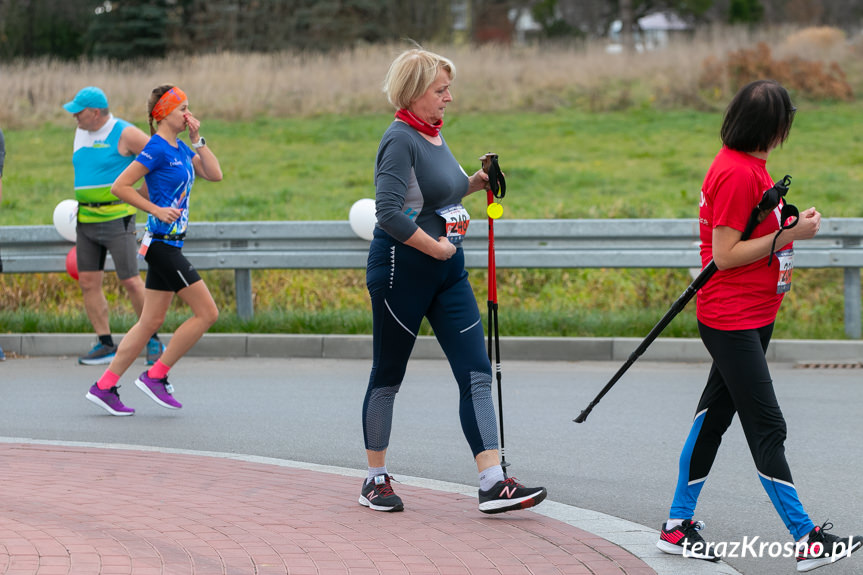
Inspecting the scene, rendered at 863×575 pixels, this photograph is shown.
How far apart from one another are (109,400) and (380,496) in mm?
2998

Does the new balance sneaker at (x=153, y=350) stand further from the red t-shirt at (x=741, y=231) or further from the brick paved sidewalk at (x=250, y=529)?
the red t-shirt at (x=741, y=231)

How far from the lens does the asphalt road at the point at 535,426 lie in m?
5.87

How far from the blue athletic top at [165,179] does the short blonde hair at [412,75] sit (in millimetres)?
2551

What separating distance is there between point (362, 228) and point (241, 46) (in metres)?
34.0

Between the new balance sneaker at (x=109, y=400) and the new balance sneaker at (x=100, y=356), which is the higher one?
the new balance sneaker at (x=109, y=400)

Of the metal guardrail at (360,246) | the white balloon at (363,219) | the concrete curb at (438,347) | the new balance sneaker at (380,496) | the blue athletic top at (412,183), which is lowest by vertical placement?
the concrete curb at (438,347)

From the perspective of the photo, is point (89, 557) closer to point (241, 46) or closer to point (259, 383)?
point (259, 383)

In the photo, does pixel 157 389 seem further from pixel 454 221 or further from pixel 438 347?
pixel 454 221

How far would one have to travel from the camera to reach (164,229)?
752cm

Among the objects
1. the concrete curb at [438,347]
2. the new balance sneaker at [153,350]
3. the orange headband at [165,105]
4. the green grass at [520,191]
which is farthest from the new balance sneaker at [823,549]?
the new balance sneaker at [153,350]

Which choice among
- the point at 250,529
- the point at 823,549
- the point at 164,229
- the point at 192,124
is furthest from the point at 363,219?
the point at 823,549

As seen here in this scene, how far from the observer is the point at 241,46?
142 ft

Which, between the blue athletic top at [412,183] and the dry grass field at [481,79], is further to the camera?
the dry grass field at [481,79]

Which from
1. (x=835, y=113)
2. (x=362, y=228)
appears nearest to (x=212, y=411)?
(x=362, y=228)
